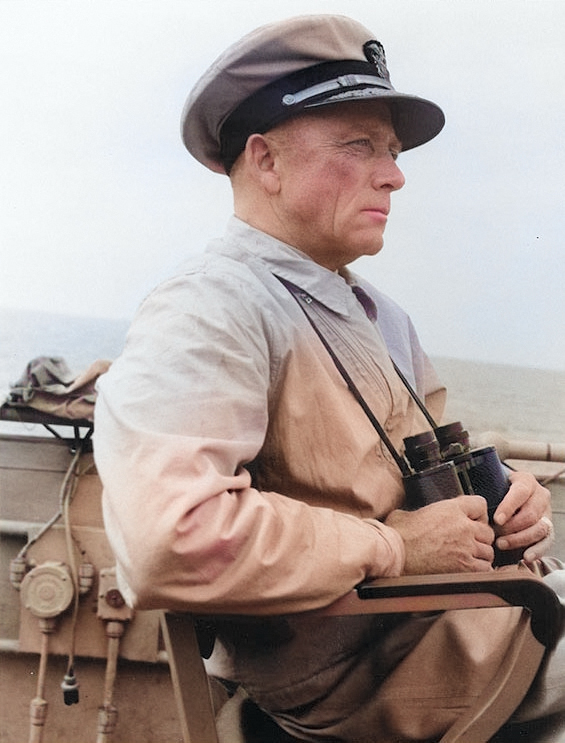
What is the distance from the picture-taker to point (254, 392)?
52.6 inches

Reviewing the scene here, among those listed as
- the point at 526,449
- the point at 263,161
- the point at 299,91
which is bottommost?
the point at 526,449

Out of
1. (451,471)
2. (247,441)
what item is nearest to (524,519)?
(451,471)

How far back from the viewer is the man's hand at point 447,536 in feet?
4.66

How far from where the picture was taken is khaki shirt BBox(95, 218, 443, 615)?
1.19m

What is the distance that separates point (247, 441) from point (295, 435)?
16 centimetres

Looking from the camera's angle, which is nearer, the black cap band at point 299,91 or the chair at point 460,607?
the chair at point 460,607

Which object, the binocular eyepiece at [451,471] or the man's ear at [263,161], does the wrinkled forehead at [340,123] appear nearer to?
the man's ear at [263,161]

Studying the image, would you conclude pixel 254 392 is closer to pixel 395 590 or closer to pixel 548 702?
pixel 395 590

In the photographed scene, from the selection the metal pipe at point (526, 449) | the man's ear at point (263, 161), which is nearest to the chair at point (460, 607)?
the man's ear at point (263, 161)

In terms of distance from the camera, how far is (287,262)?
1583 mm

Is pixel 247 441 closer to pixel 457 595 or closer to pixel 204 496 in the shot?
pixel 204 496

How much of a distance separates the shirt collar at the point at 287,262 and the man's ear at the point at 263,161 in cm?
9

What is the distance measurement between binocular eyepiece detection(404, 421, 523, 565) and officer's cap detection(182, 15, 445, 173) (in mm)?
616

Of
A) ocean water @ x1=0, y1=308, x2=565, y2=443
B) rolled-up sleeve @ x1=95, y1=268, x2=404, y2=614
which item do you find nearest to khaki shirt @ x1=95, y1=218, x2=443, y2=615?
rolled-up sleeve @ x1=95, y1=268, x2=404, y2=614
